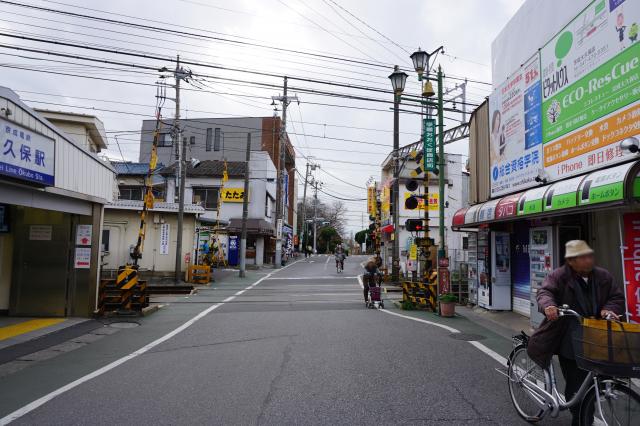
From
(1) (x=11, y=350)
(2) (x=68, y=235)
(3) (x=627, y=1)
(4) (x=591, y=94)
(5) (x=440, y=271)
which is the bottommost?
(1) (x=11, y=350)

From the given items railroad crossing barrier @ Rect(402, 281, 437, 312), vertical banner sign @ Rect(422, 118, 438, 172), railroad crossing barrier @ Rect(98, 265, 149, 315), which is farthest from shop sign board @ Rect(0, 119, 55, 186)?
vertical banner sign @ Rect(422, 118, 438, 172)

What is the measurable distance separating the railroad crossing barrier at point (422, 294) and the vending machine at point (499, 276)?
141 cm

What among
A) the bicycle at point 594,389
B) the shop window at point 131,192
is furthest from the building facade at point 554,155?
the shop window at point 131,192

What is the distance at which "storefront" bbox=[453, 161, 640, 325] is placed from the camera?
6.58 meters

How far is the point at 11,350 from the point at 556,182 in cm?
1038

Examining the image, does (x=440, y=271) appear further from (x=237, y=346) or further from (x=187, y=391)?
(x=187, y=391)

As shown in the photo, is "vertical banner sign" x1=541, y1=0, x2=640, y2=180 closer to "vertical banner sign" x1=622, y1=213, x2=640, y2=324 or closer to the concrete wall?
"vertical banner sign" x1=622, y1=213, x2=640, y2=324

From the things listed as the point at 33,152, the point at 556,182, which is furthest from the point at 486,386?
the point at 33,152

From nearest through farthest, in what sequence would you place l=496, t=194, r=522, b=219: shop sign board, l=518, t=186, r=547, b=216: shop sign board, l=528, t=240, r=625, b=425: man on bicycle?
l=528, t=240, r=625, b=425: man on bicycle < l=518, t=186, r=547, b=216: shop sign board < l=496, t=194, r=522, b=219: shop sign board

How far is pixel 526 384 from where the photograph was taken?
4.41 m

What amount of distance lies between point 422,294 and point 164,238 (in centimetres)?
1420

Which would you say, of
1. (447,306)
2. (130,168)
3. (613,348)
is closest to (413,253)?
(447,306)

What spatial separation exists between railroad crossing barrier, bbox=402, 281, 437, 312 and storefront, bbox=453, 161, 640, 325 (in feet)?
4.61

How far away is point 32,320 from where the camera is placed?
10586 mm
